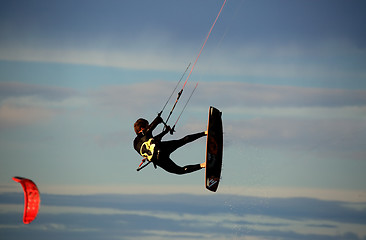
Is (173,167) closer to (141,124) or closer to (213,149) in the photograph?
(213,149)

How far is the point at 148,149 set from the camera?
525 inches

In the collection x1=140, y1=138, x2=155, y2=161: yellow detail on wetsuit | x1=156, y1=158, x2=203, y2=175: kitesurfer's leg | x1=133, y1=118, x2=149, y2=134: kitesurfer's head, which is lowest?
x1=156, y1=158, x2=203, y2=175: kitesurfer's leg

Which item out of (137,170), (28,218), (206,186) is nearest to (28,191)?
(28,218)

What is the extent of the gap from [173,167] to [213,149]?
0.87 meters

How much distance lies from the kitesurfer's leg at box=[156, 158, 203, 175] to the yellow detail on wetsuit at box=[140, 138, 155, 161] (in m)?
0.21

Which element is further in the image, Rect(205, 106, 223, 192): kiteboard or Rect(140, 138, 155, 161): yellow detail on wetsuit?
Rect(205, 106, 223, 192): kiteboard

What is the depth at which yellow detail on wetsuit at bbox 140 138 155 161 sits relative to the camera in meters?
13.3

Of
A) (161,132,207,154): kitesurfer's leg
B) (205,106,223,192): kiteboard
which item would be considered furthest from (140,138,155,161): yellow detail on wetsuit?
(205,106,223,192): kiteboard

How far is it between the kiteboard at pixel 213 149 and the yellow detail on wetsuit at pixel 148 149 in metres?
1.05

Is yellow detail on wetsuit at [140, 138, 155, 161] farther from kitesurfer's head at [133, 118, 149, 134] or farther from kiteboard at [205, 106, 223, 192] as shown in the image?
kiteboard at [205, 106, 223, 192]

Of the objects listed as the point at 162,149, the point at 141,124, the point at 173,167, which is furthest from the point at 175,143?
the point at 141,124

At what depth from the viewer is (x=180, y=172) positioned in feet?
43.9

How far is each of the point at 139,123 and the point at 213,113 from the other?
1.41 meters

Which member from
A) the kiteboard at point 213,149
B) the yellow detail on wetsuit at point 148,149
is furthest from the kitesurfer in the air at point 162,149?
the kiteboard at point 213,149
